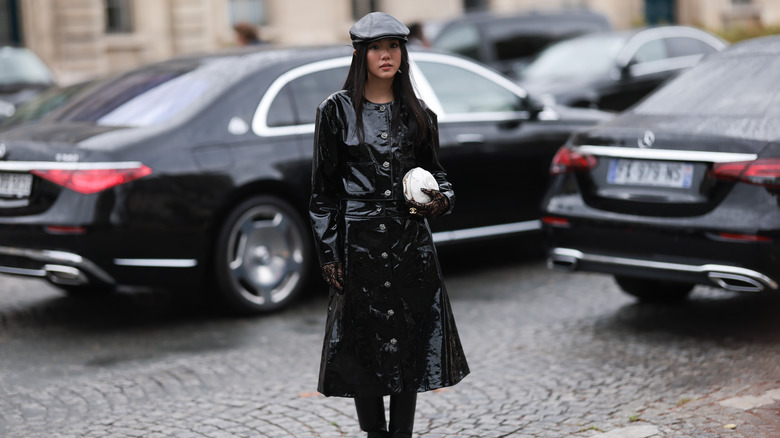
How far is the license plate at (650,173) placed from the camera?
5909mm

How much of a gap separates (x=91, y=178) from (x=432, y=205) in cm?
304

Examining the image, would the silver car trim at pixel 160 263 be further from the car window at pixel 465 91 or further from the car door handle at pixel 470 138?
the car window at pixel 465 91

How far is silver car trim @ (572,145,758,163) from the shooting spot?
575 cm

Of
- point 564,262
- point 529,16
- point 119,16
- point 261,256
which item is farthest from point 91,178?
point 119,16

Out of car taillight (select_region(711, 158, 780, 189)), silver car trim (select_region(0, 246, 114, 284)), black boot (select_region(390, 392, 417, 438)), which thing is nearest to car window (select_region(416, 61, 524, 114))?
car taillight (select_region(711, 158, 780, 189))

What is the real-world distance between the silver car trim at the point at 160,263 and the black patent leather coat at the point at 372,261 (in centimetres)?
274

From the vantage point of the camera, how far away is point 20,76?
16328mm

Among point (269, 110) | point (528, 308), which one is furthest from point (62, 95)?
point (528, 308)

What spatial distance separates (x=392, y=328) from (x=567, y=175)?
281cm

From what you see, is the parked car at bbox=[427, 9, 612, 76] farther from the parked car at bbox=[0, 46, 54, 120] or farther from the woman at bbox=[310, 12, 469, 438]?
the woman at bbox=[310, 12, 469, 438]

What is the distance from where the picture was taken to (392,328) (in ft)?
13.2

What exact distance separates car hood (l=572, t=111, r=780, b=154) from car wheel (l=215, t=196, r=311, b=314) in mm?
1863

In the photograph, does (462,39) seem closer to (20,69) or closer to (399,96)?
(20,69)

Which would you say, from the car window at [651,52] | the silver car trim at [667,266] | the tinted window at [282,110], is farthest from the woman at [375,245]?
the car window at [651,52]
